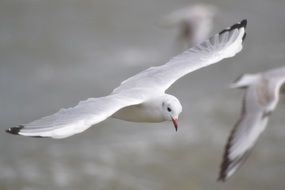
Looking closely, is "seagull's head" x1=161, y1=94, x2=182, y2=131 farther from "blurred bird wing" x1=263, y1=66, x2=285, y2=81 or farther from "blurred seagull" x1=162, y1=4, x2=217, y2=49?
"blurred seagull" x1=162, y1=4, x2=217, y2=49

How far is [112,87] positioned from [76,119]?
468 centimetres

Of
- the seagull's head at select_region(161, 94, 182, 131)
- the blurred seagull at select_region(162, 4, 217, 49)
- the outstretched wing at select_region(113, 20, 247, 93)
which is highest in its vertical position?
the blurred seagull at select_region(162, 4, 217, 49)

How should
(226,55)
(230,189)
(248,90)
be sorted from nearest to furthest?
(226,55) → (248,90) → (230,189)

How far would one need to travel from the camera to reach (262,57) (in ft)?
31.6

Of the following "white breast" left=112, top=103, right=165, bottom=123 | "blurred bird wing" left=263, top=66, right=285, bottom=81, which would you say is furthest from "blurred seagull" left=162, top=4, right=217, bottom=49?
"white breast" left=112, top=103, right=165, bottom=123

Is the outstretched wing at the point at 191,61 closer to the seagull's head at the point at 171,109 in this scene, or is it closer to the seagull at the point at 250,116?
the seagull's head at the point at 171,109

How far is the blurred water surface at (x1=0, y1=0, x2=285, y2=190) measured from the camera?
7.97 m

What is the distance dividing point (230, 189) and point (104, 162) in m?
1.16

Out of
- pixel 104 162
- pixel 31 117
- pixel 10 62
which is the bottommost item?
pixel 104 162

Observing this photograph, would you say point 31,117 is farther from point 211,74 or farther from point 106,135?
point 211,74

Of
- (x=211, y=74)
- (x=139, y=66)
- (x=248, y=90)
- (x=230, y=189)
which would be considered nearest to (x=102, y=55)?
(x=139, y=66)

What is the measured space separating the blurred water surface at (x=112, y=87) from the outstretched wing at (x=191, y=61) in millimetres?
2407

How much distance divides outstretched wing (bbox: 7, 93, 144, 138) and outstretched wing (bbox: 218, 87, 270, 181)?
2.60ft

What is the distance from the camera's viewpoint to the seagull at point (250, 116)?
5.34 m
